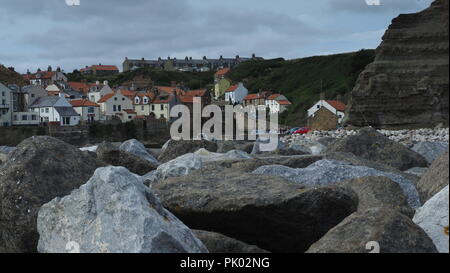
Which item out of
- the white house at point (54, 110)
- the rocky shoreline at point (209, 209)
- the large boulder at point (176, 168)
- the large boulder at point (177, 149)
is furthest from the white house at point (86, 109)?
the rocky shoreline at point (209, 209)

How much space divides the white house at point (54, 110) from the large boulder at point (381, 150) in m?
30.2

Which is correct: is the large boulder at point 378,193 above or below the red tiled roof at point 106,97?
above

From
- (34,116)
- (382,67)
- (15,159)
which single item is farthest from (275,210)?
(34,116)

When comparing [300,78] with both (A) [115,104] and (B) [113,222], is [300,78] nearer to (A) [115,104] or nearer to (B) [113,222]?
(A) [115,104]

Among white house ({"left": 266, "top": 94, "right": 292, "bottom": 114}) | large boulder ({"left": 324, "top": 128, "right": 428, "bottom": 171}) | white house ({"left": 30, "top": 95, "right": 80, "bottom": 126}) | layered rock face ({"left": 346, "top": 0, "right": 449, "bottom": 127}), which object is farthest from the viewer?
white house ({"left": 30, "top": 95, "right": 80, "bottom": 126})

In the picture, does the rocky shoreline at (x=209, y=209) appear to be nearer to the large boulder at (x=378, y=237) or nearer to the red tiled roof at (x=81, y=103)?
the large boulder at (x=378, y=237)

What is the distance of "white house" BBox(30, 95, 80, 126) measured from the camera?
3897 cm

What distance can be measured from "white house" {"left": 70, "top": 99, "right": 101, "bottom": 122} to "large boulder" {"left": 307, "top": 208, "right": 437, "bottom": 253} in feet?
142

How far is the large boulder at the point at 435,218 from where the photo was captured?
3.71 m

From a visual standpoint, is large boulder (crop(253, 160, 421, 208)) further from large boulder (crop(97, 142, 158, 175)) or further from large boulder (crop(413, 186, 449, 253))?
large boulder (crop(97, 142, 158, 175))

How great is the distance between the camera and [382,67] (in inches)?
170

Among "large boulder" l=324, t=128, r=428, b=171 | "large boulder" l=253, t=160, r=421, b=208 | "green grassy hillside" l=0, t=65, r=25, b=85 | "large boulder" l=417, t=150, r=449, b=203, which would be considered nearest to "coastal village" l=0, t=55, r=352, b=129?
"green grassy hillside" l=0, t=65, r=25, b=85

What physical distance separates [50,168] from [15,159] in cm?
34

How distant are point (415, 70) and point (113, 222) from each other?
2.04m
